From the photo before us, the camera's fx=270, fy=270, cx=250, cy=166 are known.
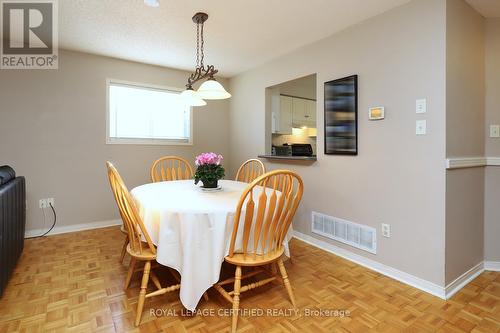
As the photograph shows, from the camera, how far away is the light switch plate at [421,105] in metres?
2.05

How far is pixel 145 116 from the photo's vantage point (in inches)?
152

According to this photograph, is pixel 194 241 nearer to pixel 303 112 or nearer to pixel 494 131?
pixel 494 131

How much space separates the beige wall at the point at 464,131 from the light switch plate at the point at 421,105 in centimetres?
14

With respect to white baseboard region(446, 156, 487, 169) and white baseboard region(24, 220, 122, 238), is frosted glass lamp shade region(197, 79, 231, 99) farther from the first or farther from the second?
white baseboard region(24, 220, 122, 238)

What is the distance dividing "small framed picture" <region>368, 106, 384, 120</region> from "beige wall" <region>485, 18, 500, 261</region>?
0.94 metres

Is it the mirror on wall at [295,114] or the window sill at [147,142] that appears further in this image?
the mirror on wall at [295,114]

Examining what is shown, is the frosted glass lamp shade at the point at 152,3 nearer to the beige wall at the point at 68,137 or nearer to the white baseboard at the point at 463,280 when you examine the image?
the beige wall at the point at 68,137

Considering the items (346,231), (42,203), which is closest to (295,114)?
(346,231)

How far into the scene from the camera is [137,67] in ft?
12.2

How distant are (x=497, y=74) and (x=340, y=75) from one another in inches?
50.8

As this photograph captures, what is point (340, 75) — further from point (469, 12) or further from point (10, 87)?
point (10, 87)

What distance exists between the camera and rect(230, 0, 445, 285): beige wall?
78.6 inches

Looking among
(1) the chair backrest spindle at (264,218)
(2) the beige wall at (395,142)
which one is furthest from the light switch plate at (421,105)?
(1) the chair backrest spindle at (264,218)

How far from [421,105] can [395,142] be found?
1.11 feet
